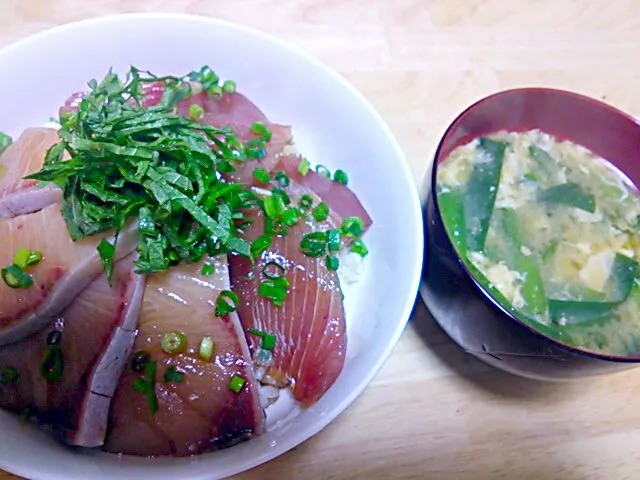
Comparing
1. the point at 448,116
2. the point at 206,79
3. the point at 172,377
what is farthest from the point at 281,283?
the point at 448,116

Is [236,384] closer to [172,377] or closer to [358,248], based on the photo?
Result: [172,377]

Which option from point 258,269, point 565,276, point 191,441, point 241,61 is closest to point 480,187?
point 565,276

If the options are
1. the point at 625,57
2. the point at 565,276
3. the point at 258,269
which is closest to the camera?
the point at 258,269

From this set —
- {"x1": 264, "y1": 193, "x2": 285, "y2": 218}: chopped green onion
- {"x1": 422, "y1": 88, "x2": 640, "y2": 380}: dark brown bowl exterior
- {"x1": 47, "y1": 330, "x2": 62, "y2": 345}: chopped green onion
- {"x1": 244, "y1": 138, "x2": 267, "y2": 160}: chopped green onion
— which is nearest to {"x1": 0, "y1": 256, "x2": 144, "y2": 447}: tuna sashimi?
{"x1": 47, "y1": 330, "x2": 62, "y2": 345}: chopped green onion

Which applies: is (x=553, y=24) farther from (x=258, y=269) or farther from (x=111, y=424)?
(x=111, y=424)

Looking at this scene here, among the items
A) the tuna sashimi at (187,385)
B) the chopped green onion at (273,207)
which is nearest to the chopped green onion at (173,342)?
the tuna sashimi at (187,385)

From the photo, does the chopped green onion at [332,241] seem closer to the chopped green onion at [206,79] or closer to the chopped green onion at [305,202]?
the chopped green onion at [305,202]
